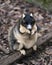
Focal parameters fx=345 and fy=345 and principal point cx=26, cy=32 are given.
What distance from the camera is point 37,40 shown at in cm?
712

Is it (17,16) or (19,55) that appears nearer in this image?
(19,55)

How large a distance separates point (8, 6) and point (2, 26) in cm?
129

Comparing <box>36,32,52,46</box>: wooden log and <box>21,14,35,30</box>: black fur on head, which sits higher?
<box>21,14,35,30</box>: black fur on head

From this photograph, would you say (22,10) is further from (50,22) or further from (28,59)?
(28,59)

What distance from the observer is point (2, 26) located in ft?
27.4

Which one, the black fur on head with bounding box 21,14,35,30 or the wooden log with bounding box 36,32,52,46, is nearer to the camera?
the black fur on head with bounding box 21,14,35,30

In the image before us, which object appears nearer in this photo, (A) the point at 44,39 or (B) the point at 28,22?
(B) the point at 28,22

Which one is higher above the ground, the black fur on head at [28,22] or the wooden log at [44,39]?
the black fur on head at [28,22]

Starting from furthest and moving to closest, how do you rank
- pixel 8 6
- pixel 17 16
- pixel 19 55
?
pixel 8 6 < pixel 17 16 < pixel 19 55

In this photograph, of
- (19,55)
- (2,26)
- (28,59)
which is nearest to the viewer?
(19,55)

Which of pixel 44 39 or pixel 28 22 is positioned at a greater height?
pixel 28 22

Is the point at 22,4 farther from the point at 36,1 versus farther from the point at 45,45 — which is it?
the point at 45,45

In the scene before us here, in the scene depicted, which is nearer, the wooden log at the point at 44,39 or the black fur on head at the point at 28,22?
the black fur on head at the point at 28,22

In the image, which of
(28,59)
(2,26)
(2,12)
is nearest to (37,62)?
(28,59)
